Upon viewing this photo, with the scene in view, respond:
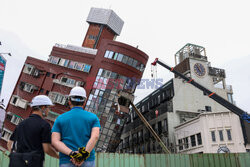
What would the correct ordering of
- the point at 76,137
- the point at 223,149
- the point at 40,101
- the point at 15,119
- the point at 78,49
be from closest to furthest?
the point at 76,137 < the point at 40,101 < the point at 223,149 < the point at 15,119 < the point at 78,49

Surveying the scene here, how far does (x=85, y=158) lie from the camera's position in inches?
145

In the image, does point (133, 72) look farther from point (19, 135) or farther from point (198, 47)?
point (19, 135)

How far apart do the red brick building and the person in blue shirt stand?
2858 cm

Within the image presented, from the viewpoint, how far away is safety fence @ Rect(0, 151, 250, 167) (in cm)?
1332

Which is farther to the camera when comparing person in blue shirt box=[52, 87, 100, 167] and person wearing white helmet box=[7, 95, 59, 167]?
person wearing white helmet box=[7, 95, 59, 167]

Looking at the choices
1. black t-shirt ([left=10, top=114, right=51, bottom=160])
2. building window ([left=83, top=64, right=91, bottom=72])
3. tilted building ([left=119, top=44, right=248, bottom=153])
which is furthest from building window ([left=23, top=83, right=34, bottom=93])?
black t-shirt ([left=10, top=114, right=51, bottom=160])

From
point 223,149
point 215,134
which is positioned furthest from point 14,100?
point 223,149

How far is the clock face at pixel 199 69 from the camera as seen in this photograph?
48.1m

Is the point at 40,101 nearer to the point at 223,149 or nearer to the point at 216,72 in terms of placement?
the point at 223,149

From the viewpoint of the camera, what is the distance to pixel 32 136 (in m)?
4.28

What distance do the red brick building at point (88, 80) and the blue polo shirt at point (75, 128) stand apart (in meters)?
28.6

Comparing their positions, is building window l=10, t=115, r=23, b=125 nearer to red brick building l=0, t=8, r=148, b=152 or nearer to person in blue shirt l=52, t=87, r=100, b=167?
red brick building l=0, t=8, r=148, b=152

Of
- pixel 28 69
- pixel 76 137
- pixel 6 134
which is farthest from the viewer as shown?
pixel 28 69

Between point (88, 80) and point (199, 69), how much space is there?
2606 cm
